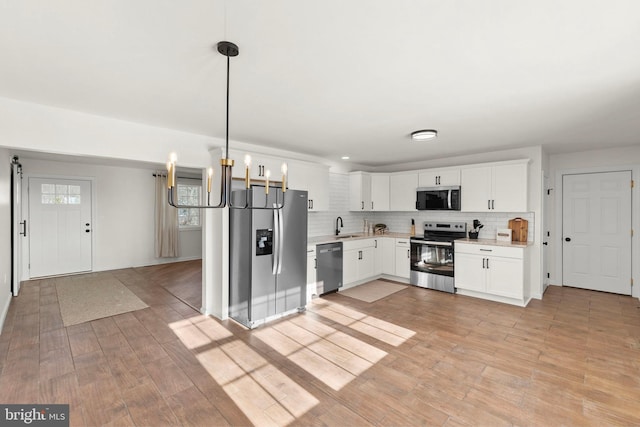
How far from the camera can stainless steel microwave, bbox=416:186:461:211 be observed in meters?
5.22

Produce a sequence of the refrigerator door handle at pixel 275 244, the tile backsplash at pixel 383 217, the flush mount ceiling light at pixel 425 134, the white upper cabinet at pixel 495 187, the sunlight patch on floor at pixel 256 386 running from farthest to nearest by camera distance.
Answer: the tile backsplash at pixel 383 217 → the white upper cabinet at pixel 495 187 → the refrigerator door handle at pixel 275 244 → the flush mount ceiling light at pixel 425 134 → the sunlight patch on floor at pixel 256 386

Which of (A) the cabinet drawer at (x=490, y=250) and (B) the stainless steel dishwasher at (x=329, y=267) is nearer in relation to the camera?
(A) the cabinet drawer at (x=490, y=250)

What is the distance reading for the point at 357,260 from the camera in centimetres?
542

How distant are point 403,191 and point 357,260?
1697 mm

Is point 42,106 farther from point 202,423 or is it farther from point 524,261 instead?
point 524,261

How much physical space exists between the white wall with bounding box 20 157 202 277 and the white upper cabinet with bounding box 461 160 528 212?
7.05 m

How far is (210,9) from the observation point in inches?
58.5

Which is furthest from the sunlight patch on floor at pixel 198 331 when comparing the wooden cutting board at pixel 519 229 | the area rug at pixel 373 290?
the wooden cutting board at pixel 519 229

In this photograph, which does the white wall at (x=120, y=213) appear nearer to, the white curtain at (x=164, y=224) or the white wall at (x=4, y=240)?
the white curtain at (x=164, y=224)

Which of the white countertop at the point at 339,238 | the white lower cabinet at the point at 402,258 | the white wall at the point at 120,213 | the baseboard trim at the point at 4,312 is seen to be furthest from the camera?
the white wall at the point at 120,213

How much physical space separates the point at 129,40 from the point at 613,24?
106 inches

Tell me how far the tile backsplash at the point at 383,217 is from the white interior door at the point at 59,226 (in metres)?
4.99

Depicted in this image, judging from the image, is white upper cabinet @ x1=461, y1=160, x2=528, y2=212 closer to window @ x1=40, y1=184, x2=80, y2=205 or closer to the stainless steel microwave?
the stainless steel microwave

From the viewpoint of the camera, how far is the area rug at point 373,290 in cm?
481
